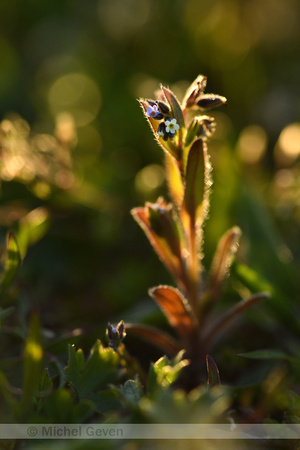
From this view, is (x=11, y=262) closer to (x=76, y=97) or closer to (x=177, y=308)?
(x=177, y=308)

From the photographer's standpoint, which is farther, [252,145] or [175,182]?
[252,145]

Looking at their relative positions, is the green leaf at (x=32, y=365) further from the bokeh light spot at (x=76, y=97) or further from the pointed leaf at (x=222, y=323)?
the bokeh light spot at (x=76, y=97)

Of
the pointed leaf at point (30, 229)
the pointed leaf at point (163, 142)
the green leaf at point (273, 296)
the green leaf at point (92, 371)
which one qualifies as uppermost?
the pointed leaf at point (163, 142)

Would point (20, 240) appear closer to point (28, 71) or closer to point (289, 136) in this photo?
point (289, 136)

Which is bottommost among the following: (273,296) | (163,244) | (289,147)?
(273,296)

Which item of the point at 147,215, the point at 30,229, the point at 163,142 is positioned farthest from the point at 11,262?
the point at 163,142

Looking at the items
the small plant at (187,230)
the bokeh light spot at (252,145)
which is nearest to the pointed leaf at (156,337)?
the small plant at (187,230)
